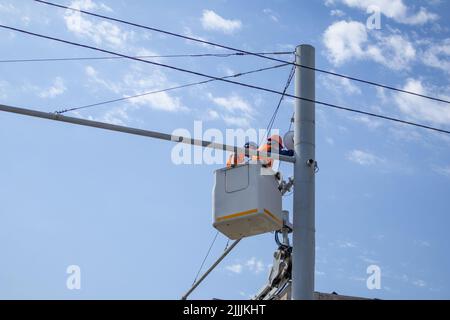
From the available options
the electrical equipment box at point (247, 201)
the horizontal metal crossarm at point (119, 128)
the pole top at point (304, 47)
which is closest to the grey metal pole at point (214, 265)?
the electrical equipment box at point (247, 201)

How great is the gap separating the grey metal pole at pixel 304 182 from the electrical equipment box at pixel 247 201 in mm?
328

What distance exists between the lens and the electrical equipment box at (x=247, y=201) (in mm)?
13695

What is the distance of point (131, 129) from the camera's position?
531 inches

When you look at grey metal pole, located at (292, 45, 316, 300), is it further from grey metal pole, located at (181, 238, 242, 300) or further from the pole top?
grey metal pole, located at (181, 238, 242, 300)

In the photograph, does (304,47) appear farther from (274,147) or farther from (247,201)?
(247,201)

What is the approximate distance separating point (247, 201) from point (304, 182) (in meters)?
0.98

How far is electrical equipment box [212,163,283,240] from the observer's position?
13.7 meters

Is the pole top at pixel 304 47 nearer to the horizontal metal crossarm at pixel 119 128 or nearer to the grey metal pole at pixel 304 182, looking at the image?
the grey metal pole at pixel 304 182

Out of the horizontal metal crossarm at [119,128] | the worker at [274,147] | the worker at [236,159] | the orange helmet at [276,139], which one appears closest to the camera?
the horizontal metal crossarm at [119,128]
